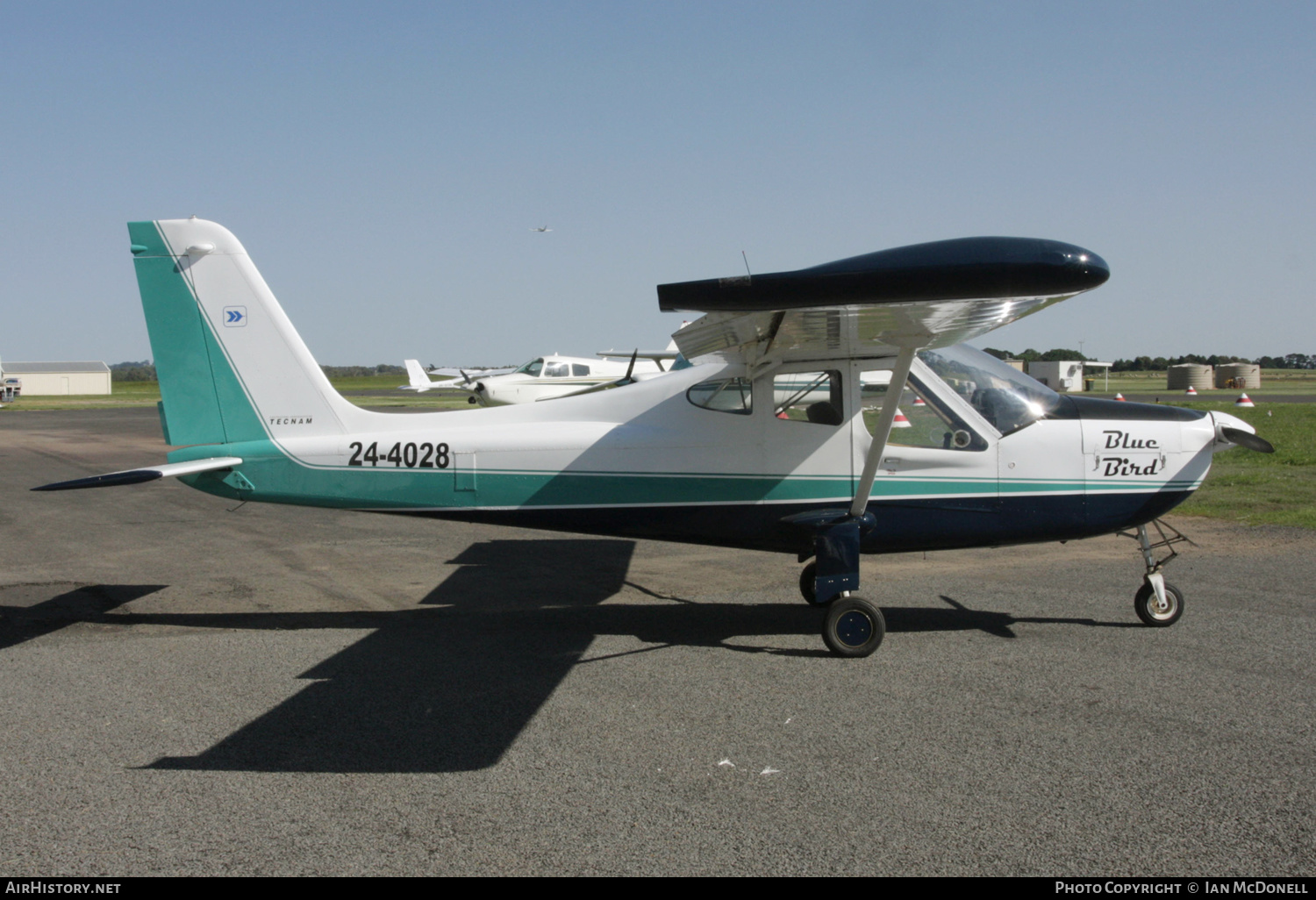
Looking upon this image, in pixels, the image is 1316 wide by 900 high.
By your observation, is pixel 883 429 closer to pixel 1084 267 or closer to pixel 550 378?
pixel 1084 267

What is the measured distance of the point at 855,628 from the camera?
6.00 metres

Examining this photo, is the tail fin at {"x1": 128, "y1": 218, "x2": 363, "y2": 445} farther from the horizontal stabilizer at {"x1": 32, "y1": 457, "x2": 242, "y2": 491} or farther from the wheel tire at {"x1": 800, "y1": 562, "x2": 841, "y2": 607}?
the wheel tire at {"x1": 800, "y1": 562, "x2": 841, "y2": 607}

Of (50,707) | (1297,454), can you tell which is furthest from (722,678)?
(1297,454)

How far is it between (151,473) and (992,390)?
5.70 m

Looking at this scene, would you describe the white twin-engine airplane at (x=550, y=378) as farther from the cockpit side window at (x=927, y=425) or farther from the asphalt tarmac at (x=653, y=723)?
the cockpit side window at (x=927, y=425)

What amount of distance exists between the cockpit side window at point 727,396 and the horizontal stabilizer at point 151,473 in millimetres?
3387

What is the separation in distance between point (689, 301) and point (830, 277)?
68 cm

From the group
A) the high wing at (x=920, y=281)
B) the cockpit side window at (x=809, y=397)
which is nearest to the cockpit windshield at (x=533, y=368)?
the cockpit side window at (x=809, y=397)

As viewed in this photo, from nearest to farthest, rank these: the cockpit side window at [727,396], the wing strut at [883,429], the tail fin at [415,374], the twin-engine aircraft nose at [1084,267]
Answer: the twin-engine aircraft nose at [1084,267] → the wing strut at [883,429] → the cockpit side window at [727,396] → the tail fin at [415,374]

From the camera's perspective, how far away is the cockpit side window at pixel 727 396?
6680mm

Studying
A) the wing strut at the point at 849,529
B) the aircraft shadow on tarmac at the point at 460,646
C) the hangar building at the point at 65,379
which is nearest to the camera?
the aircraft shadow on tarmac at the point at 460,646

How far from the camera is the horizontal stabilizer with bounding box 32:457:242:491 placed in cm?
588

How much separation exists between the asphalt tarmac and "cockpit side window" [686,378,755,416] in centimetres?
158

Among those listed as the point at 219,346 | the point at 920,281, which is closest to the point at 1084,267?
the point at 920,281
